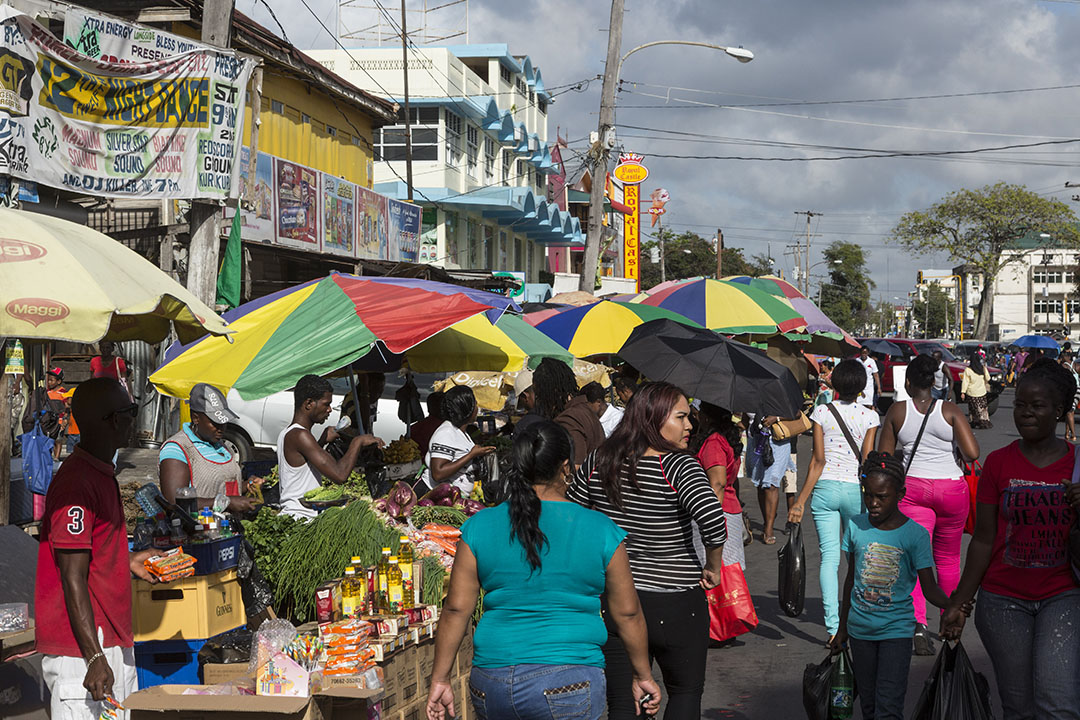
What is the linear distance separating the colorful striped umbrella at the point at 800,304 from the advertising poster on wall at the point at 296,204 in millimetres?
7585

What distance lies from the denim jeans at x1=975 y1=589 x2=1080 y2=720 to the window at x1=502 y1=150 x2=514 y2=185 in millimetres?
36008

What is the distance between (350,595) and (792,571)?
3.55 metres

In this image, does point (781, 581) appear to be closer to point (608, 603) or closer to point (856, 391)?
point (856, 391)

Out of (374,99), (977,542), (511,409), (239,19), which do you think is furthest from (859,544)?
(374,99)

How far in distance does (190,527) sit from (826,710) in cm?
332

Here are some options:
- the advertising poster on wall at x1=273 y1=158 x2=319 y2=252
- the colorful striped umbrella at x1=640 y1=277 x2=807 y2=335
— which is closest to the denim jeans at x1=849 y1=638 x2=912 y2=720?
the colorful striped umbrella at x1=640 y1=277 x2=807 y2=335

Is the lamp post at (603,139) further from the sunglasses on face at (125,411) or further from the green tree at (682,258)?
the green tree at (682,258)

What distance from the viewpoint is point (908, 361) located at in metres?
29.0

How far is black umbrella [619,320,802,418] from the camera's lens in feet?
22.5

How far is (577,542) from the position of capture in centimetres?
366

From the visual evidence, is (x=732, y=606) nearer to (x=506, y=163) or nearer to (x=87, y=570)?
(x=87, y=570)

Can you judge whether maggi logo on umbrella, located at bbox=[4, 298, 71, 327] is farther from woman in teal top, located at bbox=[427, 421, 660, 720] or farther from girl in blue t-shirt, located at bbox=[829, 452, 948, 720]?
girl in blue t-shirt, located at bbox=[829, 452, 948, 720]

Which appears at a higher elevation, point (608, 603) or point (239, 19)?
point (239, 19)

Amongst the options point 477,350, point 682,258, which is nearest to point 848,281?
point 682,258
